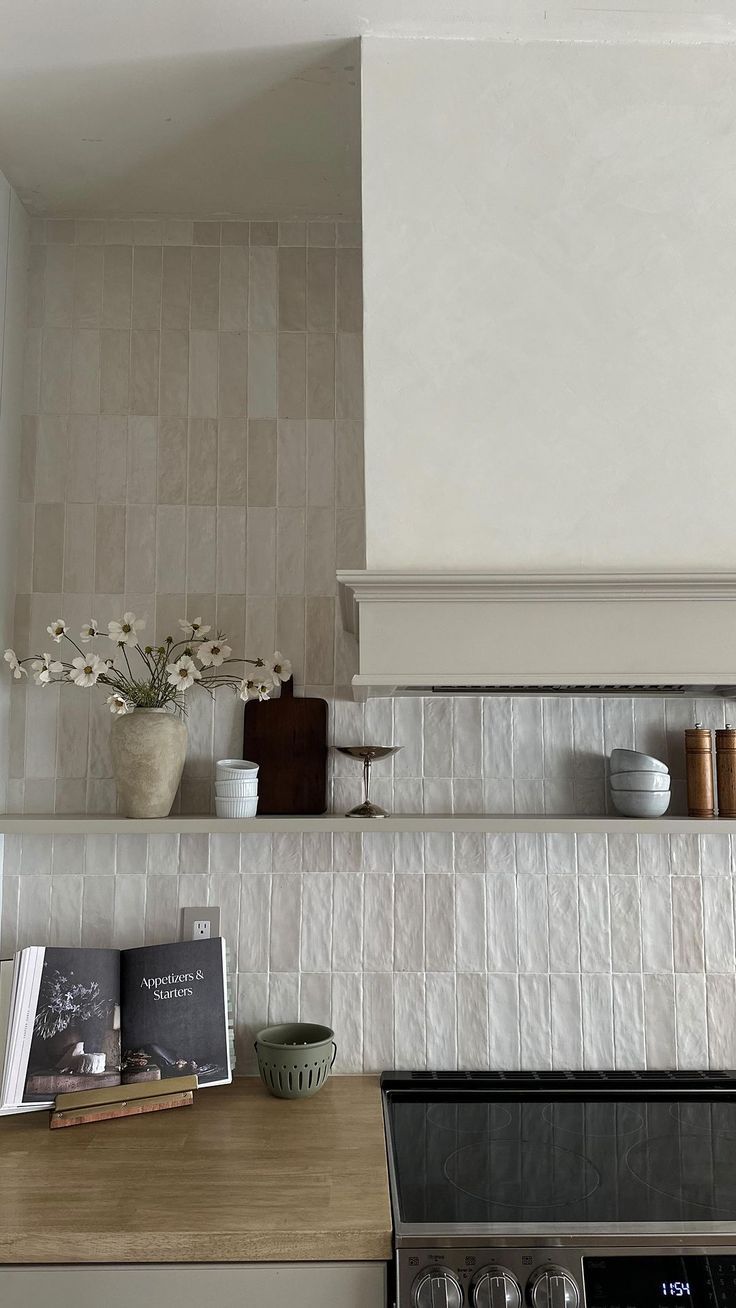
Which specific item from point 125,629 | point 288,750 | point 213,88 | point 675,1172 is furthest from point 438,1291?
point 213,88

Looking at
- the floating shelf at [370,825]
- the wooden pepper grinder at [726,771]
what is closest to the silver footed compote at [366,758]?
the floating shelf at [370,825]

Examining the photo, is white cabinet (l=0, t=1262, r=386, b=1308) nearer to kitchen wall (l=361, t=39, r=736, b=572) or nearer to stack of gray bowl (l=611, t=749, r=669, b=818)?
stack of gray bowl (l=611, t=749, r=669, b=818)

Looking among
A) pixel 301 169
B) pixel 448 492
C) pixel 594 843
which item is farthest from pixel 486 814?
pixel 301 169

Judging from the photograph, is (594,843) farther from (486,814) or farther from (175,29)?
(175,29)

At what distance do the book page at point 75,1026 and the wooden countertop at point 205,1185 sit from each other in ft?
0.25

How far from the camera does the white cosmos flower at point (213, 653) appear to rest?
1741mm

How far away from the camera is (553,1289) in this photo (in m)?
1.15

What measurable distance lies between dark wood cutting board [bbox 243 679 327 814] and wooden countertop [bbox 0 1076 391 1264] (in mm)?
522

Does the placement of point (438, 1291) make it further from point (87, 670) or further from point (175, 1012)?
point (87, 670)

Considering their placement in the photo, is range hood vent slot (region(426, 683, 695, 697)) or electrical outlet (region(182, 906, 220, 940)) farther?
electrical outlet (region(182, 906, 220, 940))

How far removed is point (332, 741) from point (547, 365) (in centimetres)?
82

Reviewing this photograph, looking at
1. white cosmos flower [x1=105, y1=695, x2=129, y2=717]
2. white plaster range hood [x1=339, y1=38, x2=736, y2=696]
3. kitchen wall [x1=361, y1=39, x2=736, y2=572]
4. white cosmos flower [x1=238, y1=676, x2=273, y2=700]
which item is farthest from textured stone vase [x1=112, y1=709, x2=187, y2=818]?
kitchen wall [x1=361, y1=39, x2=736, y2=572]

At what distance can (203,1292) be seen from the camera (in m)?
1.19

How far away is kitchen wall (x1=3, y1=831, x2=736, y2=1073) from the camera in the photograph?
1.78 metres
